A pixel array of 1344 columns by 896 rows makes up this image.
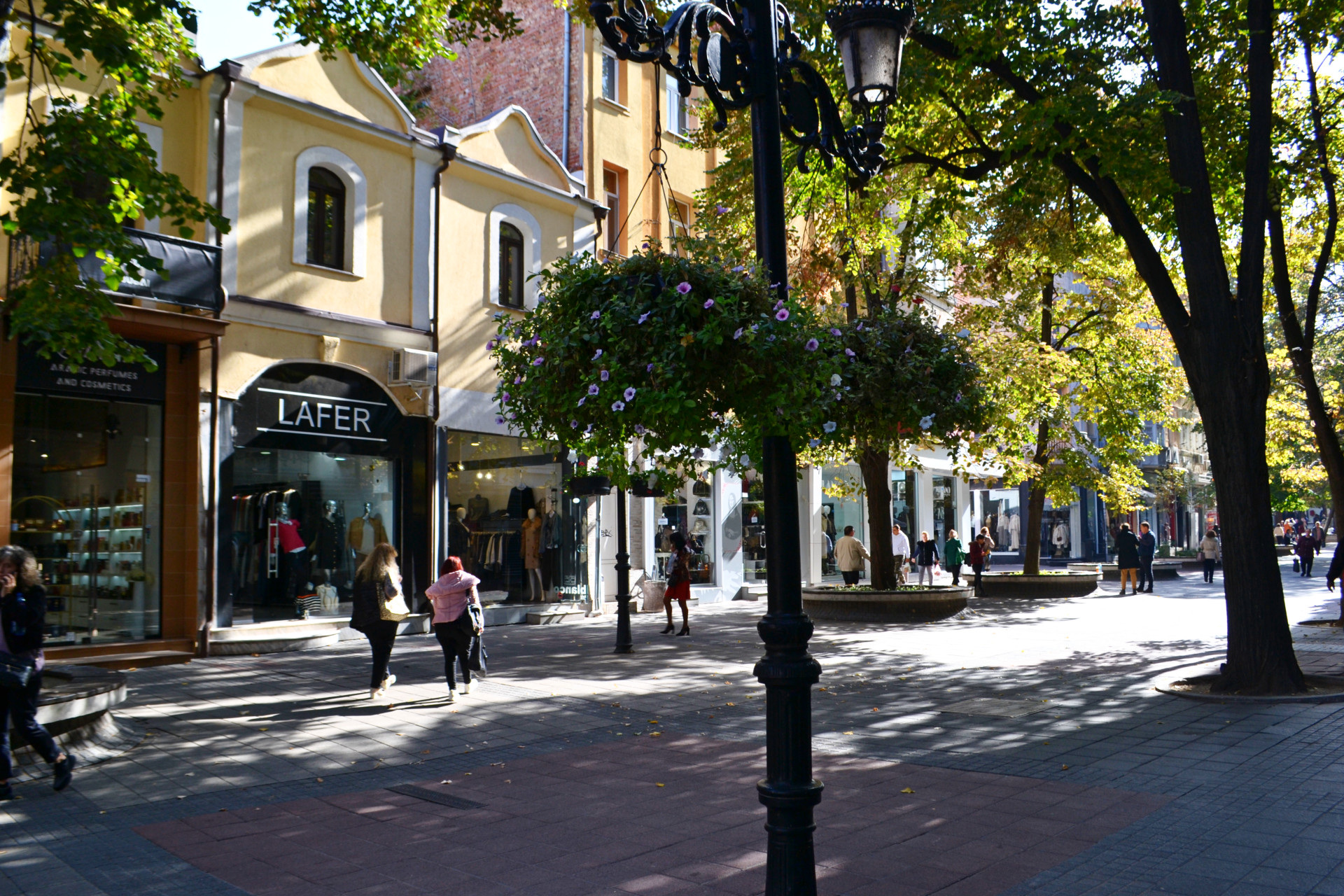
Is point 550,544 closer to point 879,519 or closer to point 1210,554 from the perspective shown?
point 879,519

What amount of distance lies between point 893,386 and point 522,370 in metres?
3.41

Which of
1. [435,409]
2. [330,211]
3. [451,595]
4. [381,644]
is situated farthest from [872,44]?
[435,409]

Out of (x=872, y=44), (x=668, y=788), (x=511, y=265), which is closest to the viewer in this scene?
(x=872, y=44)

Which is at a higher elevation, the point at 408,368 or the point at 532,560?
the point at 408,368

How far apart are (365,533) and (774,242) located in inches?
550

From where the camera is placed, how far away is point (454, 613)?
1072 centimetres

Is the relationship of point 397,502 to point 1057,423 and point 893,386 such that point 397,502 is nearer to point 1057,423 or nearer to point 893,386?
point 893,386

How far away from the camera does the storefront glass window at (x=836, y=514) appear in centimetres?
3095

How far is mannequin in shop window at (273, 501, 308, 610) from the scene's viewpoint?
15.5 metres

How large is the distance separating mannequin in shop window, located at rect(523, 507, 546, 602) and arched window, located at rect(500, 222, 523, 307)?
14.2 feet

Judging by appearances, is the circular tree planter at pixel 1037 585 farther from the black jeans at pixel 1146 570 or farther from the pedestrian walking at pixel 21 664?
the pedestrian walking at pixel 21 664

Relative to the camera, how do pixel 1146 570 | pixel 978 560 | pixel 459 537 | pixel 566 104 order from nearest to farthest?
pixel 459 537 → pixel 566 104 → pixel 978 560 → pixel 1146 570

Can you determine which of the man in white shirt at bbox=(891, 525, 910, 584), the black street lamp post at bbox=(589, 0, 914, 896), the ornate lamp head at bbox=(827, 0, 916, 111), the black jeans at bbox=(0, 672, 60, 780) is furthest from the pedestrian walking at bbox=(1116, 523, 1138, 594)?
the black jeans at bbox=(0, 672, 60, 780)

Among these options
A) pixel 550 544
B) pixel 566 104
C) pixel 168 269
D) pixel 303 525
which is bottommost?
pixel 550 544
